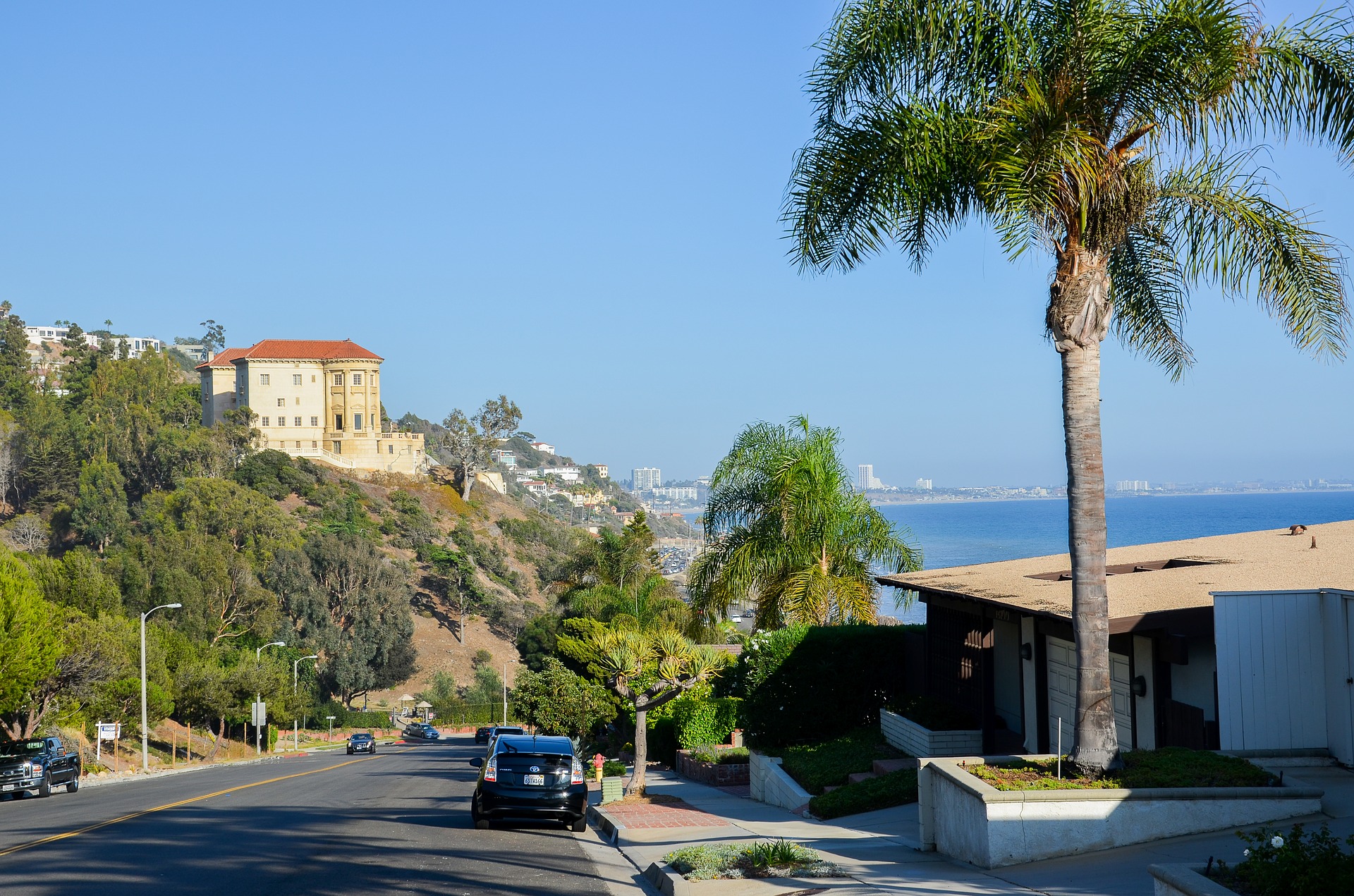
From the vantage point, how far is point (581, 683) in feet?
113

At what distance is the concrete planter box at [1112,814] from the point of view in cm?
1035

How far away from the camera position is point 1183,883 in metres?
7.70

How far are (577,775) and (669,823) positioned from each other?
150cm

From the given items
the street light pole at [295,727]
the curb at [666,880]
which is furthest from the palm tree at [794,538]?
the street light pole at [295,727]

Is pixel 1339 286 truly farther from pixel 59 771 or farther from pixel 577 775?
pixel 59 771

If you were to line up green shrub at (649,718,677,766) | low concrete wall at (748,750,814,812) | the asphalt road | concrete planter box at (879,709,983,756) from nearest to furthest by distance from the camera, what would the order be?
the asphalt road < low concrete wall at (748,750,814,812) < concrete planter box at (879,709,983,756) < green shrub at (649,718,677,766)

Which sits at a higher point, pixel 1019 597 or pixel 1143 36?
pixel 1143 36

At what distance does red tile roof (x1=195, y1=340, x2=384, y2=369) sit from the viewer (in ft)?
436

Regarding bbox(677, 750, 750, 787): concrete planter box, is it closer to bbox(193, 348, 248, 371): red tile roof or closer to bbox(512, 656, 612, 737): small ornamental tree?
bbox(512, 656, 612, 737): small ornamental tree

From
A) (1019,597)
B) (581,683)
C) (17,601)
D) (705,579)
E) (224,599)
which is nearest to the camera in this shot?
(1019,597)

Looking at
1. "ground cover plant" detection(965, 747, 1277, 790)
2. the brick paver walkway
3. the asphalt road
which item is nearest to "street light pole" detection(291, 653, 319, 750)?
the asphalt road

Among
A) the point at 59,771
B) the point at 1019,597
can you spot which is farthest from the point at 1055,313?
the point at 59,771

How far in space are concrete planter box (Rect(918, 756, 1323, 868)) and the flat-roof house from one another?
46.2 inches

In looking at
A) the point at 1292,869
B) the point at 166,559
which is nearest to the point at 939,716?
the point at 1292,869
